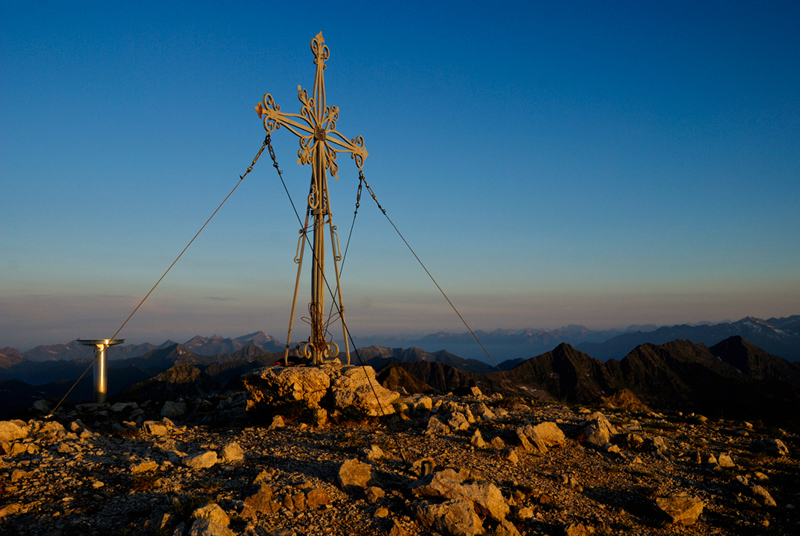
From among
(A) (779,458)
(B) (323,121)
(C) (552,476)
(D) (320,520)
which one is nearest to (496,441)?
(C) (552,476)

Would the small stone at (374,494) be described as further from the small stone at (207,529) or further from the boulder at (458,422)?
the boulder at (458,422)

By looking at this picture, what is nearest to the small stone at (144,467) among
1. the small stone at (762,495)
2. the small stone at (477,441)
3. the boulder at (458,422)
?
the small stone at (477,441)

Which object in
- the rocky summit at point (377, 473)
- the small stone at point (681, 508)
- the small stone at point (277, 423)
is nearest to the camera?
the rocky summit at point (377, 473)

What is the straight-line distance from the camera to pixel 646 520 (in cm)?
646

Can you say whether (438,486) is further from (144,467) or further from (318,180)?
(318,180)

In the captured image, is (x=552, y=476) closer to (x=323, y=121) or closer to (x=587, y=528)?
(x=587, y=528)

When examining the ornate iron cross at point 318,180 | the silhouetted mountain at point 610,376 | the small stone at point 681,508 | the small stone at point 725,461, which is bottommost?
the silhouetted mountain at point 610,376

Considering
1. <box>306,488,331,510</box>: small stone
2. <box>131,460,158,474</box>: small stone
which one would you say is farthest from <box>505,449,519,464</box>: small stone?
<box>131,460,158,474</box>: small stone

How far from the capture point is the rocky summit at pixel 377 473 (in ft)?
18.8

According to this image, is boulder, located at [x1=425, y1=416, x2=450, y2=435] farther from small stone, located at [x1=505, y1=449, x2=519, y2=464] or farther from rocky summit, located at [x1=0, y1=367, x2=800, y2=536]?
small stone, located at [x1=505, y1=449, x2=519, y2=464]

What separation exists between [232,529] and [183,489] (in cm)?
171

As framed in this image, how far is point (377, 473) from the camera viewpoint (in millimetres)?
7352

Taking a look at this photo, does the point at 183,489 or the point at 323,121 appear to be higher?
the point at 323,121

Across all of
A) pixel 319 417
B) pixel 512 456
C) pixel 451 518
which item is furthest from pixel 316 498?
pixel 319 417
